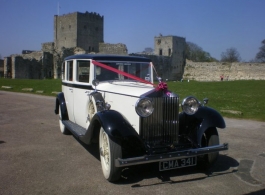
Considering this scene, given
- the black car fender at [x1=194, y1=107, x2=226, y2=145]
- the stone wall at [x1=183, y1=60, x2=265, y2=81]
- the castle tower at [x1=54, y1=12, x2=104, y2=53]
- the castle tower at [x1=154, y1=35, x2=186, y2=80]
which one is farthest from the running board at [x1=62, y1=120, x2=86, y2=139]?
the castle tower at [x1=54, y1=12, x2=104, y2=53]

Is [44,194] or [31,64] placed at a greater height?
[31,64]

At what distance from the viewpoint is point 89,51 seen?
61188 millimetres

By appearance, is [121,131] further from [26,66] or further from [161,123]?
[26,66]

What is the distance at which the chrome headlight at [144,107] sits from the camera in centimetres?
455

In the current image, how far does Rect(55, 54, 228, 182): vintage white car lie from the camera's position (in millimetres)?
4539

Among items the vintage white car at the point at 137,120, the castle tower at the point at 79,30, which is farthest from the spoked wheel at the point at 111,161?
the castle tower at the point at 79,30

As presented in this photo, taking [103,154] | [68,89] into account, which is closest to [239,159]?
[103,154]

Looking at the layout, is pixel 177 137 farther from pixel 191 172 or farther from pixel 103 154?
pixel 103 154

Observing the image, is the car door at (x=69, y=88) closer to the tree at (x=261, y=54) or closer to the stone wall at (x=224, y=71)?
the stone wall at (x=224, y=71)

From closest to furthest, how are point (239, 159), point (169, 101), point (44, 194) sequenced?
point (44, 194) < point (169, 101) < point (239, 159)

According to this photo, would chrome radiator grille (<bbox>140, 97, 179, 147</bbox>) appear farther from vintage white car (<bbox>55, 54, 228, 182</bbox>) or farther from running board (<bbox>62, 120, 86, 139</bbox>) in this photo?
running board (<bbox>62, 120, 86, 139</bbox>)

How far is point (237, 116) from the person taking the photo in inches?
419

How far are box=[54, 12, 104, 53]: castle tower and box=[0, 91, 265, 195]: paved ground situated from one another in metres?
63.8

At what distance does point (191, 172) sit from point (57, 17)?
73962mm
